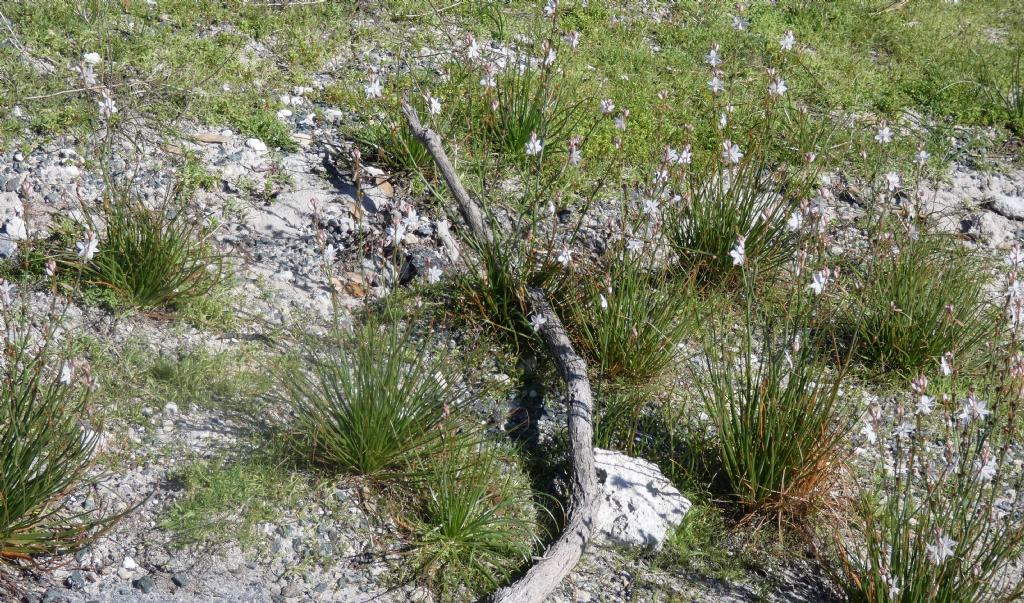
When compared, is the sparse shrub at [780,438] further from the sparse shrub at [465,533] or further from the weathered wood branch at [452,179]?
the weathered wood branch at [452,179]

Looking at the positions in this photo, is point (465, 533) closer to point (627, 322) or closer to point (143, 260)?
point (627, 322)

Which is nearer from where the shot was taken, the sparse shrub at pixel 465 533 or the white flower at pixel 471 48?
the sparse shrub at pixel 465 533

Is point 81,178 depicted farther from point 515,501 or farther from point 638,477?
point 638,477

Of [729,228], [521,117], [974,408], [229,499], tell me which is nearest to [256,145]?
[521,117]

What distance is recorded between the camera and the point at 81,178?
15.8 ft

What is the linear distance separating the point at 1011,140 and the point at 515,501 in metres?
5.70

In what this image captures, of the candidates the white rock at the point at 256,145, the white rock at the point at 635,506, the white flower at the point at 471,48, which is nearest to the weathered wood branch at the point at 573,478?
the white rock at the point at 635,506

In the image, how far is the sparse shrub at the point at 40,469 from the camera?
3.00 metres

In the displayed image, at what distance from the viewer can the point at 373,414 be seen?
11.8 feet

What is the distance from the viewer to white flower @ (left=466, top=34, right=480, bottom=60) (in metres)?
5.22

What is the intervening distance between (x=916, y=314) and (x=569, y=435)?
7.20 ft

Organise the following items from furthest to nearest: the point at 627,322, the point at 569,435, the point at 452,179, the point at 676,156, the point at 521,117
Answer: the point at 521,117, the point at 452,179, the point at 676,156, the point at 627,322, the point at 569,435

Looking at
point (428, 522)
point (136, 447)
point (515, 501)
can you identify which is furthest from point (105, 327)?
point (515, 501)

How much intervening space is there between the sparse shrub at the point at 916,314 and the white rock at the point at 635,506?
5.38 ft
